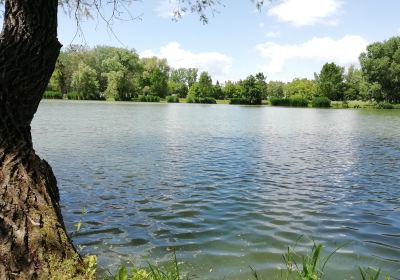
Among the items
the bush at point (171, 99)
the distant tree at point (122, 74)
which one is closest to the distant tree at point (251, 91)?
the bush at point (171, 99)

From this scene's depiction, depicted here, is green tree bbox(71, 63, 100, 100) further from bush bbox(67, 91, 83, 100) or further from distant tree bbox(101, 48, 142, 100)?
distant tree bbox(101, 48, 142, 100)

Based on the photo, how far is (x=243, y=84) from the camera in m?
138

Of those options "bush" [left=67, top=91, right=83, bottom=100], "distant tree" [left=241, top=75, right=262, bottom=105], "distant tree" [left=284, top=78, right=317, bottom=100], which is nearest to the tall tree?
"bush" [left=67, top=91, right=83, bottom=100]

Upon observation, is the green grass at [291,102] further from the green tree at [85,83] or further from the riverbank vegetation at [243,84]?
the green tree at [85,83]

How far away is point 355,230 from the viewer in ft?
29.6

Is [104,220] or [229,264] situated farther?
[104,220]

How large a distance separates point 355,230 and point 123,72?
119 meters

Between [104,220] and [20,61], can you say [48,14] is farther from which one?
[104,220]

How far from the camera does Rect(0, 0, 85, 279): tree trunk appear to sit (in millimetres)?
4418

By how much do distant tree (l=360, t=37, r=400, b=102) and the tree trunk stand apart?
110 metres

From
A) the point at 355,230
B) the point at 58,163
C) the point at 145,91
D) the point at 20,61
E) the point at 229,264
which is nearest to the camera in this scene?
the point at 20,61

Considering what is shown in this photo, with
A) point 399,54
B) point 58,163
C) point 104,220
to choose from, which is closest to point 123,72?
point 399,54

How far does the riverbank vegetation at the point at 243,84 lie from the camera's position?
104m

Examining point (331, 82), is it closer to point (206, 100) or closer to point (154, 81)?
point (206, 100)
